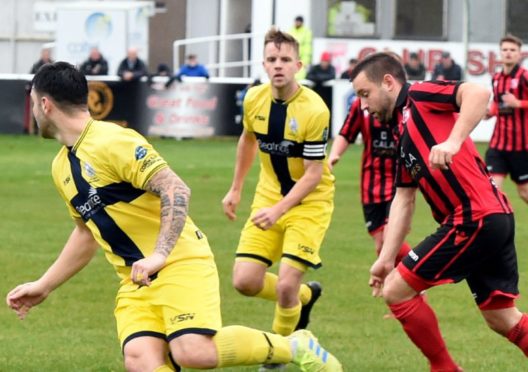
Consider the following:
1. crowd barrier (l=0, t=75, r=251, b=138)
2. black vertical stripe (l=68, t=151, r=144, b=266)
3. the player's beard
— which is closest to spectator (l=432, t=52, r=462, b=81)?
crowd barrier (l=0, t=75, r=251, b=138)

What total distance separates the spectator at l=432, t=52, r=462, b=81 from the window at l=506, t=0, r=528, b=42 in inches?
106

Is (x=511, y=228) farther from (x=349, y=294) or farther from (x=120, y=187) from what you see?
(x=349, y=294)

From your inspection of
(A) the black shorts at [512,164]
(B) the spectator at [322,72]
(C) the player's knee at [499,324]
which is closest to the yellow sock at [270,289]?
(C) the player's knee at [499,324]

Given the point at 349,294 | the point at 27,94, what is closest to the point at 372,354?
the point at 349,294

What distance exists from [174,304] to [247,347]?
1.52 feet

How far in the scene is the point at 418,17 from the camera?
32.3 meters

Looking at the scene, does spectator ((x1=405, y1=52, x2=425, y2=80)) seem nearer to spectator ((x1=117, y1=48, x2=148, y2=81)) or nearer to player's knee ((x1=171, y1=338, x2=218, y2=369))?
spectator ((x1=117, y1=48, x2=148, y2=81))

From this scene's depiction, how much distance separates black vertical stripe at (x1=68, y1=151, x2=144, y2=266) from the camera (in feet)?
22.1

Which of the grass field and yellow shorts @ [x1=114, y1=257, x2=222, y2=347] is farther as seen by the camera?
the grass field

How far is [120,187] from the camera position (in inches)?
265

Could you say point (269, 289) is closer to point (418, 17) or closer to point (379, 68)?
point (379, 68)

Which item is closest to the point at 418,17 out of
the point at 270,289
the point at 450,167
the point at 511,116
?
the point at 511,116

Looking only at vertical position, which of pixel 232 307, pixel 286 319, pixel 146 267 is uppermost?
pixel 146 267

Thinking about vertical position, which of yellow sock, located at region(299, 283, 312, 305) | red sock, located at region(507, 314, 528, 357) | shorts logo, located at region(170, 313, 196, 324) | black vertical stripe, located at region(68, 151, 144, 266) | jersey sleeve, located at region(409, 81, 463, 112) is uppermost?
jersey sleeve, located at region(409, 81, 463, 112)
